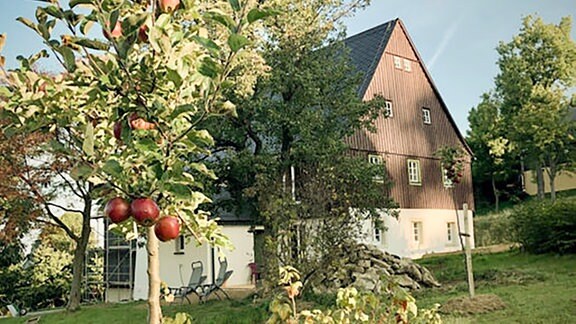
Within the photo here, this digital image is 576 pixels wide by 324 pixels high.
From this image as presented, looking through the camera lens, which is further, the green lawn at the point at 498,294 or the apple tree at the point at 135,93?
the green lawn at the point at 498,294

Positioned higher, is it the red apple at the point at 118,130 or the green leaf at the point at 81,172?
the red apple at the point at 118,130

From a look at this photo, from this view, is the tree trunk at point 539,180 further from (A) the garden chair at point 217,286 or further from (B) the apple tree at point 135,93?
(B) the apple tree at point 135,93

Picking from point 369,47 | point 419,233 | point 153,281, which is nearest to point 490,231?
point 419,233

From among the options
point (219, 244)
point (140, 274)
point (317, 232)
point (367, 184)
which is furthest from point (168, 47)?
point (140, 274)

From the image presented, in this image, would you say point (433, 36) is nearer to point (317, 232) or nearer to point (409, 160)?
point (409, 160)

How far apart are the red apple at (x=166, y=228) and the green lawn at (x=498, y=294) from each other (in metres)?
5.91

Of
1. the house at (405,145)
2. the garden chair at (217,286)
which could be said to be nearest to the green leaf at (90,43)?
the garden chair at (217,286)

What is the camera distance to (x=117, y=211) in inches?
67.6

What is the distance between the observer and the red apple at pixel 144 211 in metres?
1.70

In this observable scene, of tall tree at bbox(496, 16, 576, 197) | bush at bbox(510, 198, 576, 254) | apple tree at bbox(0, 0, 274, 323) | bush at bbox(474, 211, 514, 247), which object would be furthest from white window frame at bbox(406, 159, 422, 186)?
apple tree at bbox(0, 0, 274, 323)

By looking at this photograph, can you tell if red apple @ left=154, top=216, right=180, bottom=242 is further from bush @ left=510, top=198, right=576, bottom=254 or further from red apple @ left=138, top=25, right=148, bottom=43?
bush @ left=510, top=198, right=576, bottom=254

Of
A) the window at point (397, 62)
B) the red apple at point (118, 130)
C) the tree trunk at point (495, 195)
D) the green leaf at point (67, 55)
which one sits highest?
the window at point (397, 62)

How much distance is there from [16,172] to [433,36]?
1446cm

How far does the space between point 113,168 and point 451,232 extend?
77.2 feet
